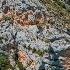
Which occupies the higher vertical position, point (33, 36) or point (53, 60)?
point (33, 36)

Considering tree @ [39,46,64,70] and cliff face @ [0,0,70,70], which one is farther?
cliff face @ [0,0,70,70]

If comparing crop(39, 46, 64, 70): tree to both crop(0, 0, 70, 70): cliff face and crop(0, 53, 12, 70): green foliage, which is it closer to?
crop(0, 0, 70, 70): cliff face

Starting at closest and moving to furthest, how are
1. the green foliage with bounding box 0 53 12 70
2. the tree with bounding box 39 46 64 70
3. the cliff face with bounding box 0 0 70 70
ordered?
Answer: the green foliage with bounding box 0 53 12 70 < the tree with bounding box 39 46 64 70 < the cliff face with bounding box 0 0 70 70

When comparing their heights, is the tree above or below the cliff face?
below

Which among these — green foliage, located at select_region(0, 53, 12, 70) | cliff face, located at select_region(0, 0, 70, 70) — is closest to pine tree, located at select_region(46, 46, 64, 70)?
cliff face, located at select_region(0, 0, 70, 70)

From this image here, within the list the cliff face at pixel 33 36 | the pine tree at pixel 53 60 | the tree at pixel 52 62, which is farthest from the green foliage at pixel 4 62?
the pine tree at pixel 53 60

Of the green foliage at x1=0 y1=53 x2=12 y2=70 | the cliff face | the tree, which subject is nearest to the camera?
the green foliage at x1=0 y1=53 x2=12 y2=70

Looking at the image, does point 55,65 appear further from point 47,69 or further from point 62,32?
point 62,32

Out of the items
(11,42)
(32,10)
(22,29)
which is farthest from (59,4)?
(11,42)

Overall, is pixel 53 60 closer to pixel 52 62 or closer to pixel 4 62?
pixel 52 62

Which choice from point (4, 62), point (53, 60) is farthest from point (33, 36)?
point (4, 62)
